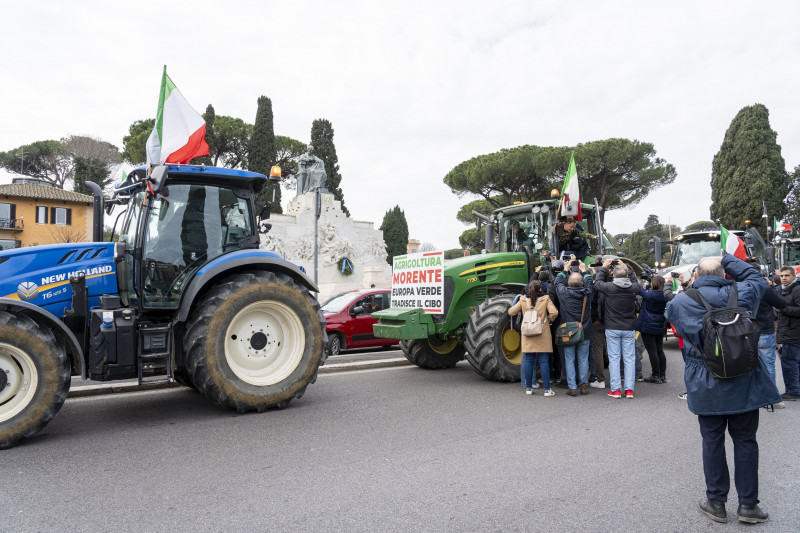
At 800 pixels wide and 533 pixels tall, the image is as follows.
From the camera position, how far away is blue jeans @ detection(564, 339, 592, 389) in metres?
7.24

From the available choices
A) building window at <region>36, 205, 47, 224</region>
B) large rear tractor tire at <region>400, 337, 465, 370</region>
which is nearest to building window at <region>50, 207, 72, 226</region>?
building window at <region>36, 205, 47, 224</region>

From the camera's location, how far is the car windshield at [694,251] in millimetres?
15188

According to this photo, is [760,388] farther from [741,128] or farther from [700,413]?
[741,128]

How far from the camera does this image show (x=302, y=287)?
6.41m

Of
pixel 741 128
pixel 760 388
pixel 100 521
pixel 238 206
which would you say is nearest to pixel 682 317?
pixel 760 388

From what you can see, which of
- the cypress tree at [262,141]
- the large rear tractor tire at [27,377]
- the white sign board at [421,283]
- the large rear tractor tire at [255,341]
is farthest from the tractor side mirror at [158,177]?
the cypress tree at [262,141]

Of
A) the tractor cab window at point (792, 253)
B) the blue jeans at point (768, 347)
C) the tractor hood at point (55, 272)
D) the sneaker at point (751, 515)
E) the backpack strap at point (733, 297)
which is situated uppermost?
the tractor cab window at point (792, 253)

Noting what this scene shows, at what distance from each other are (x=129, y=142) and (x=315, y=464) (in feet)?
139

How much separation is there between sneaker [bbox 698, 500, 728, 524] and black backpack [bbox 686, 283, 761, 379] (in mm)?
799

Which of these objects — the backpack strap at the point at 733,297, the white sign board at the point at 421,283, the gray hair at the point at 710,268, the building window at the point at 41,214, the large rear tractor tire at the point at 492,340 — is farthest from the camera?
the building window at the point at 41,214

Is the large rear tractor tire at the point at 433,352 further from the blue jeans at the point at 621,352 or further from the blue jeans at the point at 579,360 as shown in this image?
the blue jeans at the point at 621,352

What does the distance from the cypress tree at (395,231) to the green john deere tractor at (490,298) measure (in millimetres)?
39244

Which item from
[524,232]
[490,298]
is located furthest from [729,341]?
[524,232]

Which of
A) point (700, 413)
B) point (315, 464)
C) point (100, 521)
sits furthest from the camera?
point (315, 464)
